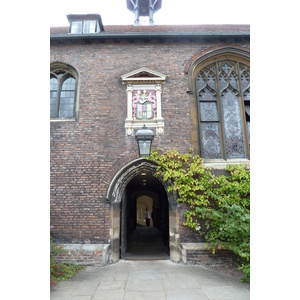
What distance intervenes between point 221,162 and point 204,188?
1157mm

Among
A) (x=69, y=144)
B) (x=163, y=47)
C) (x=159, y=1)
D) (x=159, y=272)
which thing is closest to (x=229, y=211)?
(x=159, y=272)

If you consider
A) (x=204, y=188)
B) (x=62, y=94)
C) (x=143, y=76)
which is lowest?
(x=204, y=188)

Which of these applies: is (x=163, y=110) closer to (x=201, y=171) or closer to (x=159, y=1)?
(x=201, y=171)

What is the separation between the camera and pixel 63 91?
7.33m

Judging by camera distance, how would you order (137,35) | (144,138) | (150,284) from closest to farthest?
(150,284)
(144,138)
(137,35)

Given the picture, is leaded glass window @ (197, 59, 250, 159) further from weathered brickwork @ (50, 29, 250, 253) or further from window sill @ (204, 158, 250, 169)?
weathered brickwork @ (50, 29, 250, 253)

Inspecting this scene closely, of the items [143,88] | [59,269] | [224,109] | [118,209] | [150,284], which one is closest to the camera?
Answer: [150,284]

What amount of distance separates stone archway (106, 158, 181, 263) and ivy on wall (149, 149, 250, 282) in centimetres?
30

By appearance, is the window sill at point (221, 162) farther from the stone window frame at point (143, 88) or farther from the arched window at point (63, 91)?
the arched window at point (63, 91)

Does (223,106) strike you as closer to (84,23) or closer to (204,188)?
(204,188)

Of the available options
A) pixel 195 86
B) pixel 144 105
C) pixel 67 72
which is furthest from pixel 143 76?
pixel 67 72

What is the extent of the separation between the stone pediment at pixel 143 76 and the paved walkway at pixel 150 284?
537 centimetres

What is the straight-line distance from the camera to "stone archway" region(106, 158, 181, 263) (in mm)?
6230

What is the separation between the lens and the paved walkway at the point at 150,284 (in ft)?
13.7
